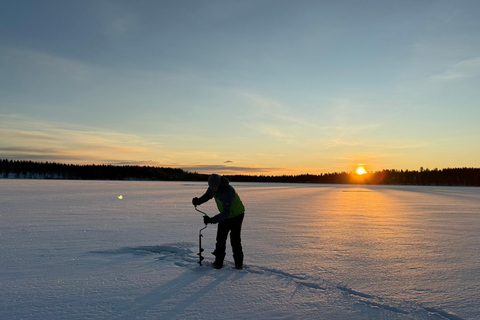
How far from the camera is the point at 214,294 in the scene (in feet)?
13.2

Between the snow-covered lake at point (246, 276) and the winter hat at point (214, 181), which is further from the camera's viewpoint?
the winter hat at point (214, 181)

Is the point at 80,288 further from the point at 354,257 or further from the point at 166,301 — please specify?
the point at 354,257

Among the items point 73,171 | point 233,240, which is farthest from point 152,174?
point 233,240

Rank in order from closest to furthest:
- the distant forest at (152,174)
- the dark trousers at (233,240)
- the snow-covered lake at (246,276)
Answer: the snow-covered lake at (246,276)
the dark trousers at (233,240)
the distant forest at (152,174)

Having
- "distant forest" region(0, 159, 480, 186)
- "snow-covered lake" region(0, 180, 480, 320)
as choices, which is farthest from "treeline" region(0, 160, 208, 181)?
"snow-covered lake" region(0, 180, 480, 320)

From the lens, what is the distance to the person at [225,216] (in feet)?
16.5

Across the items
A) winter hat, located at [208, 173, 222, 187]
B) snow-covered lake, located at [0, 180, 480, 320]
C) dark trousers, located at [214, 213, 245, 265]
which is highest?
winter hat, located at [208, 173, 222, 187]

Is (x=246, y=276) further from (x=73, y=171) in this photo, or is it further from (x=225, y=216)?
(x=73, y=171)

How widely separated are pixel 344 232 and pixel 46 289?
22.1ft

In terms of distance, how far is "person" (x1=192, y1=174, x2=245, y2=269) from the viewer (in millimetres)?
5027

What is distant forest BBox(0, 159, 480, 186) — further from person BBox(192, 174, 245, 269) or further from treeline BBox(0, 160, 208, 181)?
person BBox(192, 174, 245, 269)

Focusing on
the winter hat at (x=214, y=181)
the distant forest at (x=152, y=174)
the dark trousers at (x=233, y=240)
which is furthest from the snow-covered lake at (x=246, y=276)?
the distant forest at (x=152, y=174)

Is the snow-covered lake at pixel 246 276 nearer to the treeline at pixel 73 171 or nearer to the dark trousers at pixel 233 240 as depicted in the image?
the dark trousers at pixel 233 240

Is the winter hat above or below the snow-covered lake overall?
above
